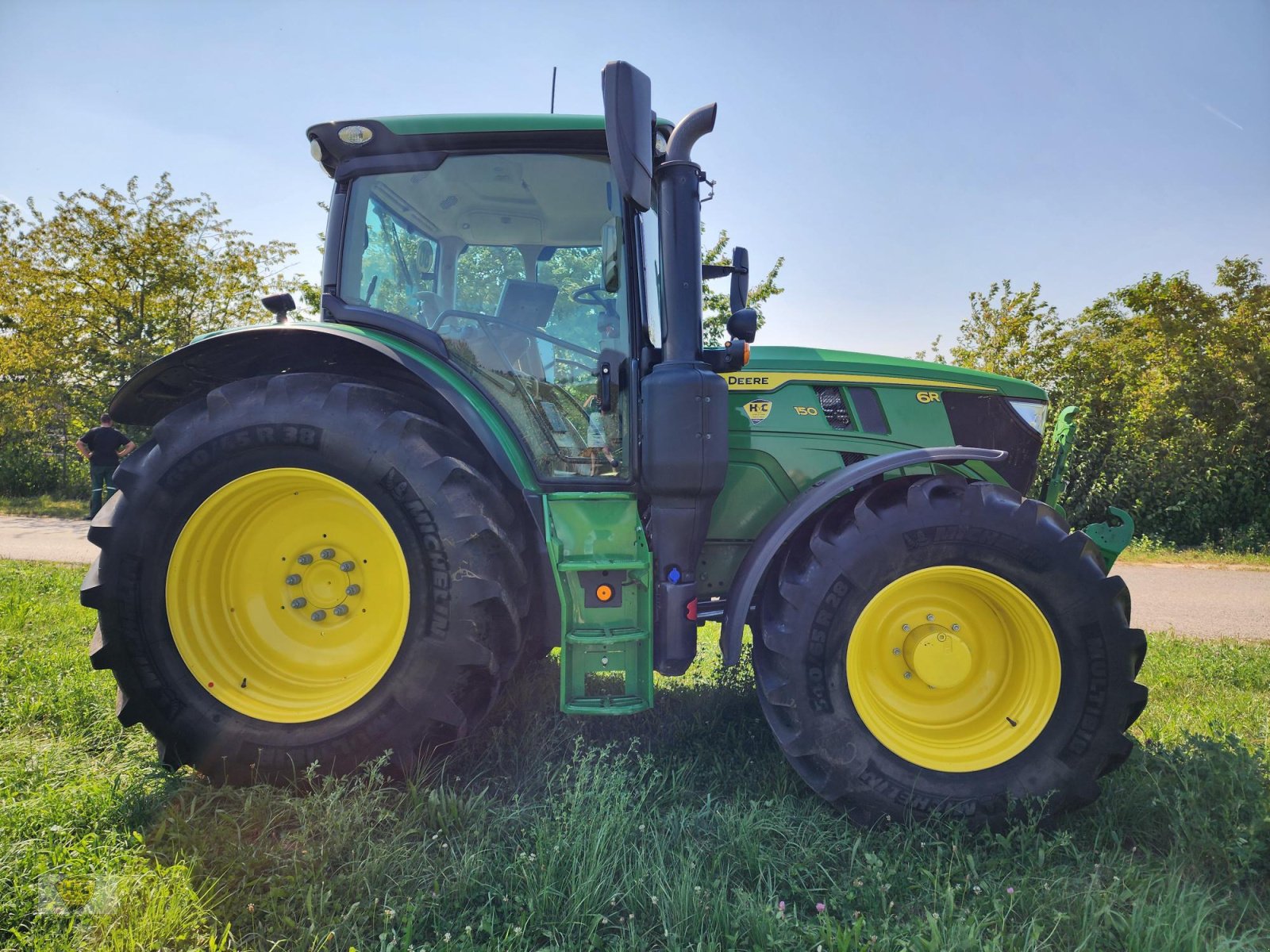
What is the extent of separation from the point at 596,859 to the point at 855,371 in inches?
77.3

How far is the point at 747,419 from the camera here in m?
2.64

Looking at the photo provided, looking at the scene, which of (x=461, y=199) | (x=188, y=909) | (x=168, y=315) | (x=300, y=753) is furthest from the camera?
(x=168, y=315)

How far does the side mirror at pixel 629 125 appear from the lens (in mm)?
1902

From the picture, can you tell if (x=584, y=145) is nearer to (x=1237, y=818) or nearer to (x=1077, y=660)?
(x=1077, y=660)

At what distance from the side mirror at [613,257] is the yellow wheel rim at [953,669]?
1.40 m

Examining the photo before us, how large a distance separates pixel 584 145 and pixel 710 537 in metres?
1.52

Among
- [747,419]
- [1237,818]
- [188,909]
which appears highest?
[747,419]

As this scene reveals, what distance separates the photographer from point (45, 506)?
1387cm

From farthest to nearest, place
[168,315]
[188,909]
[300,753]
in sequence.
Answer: [168,315] → [300,753] → [188,909]

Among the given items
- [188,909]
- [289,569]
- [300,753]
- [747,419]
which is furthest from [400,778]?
[747,419]

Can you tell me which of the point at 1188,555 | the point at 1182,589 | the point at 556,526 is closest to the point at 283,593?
the point at 556,526

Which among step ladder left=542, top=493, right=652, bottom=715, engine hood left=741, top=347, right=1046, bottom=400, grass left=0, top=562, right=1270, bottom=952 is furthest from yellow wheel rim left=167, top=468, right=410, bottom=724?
engine hood left=741, top=347, right=1046, bottom=400

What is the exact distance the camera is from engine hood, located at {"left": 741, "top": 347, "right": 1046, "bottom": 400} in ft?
8.79

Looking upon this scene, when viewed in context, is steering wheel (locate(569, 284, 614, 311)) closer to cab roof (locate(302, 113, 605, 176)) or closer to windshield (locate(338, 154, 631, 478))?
windshield (locate(338, 154, 631, 478))
